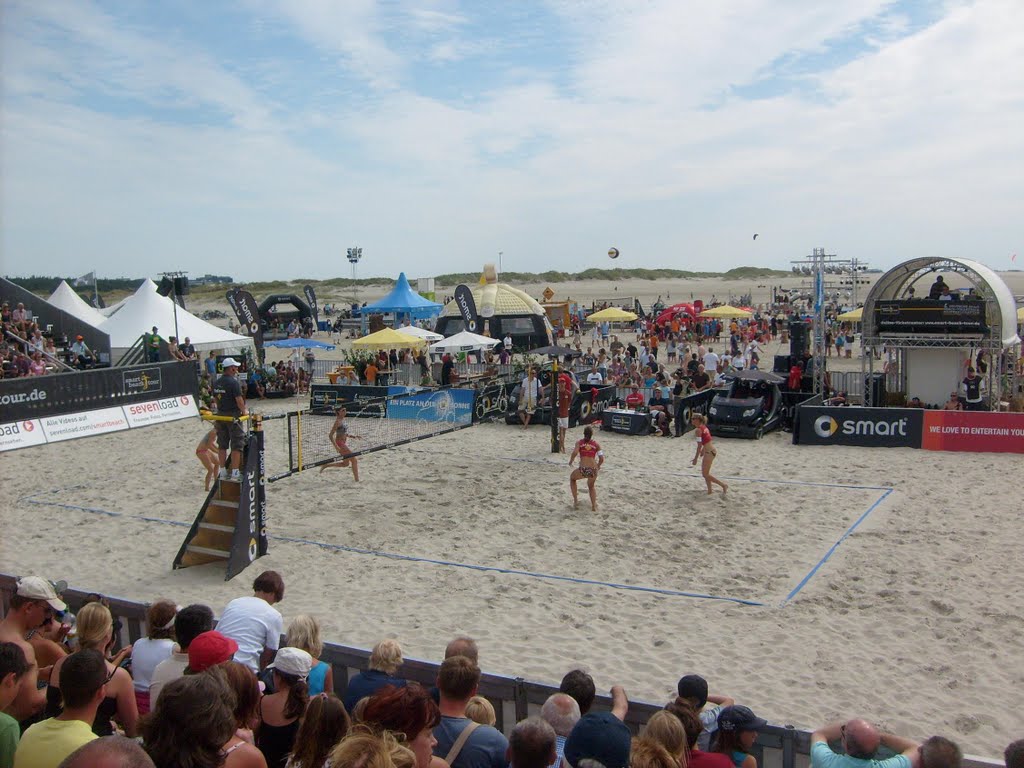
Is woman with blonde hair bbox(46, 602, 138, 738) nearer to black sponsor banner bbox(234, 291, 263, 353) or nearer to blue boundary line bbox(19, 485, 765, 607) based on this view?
blue boundary line bbox(19, 485, 765, 607)

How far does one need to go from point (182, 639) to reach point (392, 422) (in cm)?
1192

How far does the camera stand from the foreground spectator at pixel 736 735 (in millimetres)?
3941

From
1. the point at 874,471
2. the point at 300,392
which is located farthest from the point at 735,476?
the point at 300,392

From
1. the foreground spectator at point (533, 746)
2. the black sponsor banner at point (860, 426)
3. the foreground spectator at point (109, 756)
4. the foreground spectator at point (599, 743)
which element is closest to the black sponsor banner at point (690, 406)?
the black sponsor banner at point (860, 426)

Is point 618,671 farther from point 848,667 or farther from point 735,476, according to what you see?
point 735,476

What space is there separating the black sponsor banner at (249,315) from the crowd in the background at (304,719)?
78.5ft

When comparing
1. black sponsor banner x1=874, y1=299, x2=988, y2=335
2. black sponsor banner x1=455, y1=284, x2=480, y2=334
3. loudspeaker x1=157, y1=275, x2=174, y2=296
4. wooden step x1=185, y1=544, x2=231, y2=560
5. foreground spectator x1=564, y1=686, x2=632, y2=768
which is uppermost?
loudspeaker x1=157, y1=275, x2=174, y2=296

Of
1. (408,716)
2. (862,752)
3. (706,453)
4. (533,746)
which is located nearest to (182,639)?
(408,716)

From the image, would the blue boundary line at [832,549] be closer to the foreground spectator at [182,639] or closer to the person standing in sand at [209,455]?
the foreground spectator at [182,639]

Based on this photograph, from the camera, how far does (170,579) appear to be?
32.2 feet

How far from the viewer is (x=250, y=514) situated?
10.4m

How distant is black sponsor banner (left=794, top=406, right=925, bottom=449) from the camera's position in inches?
636

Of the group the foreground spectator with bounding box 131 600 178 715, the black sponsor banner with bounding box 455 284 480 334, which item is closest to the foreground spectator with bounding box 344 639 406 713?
the foreground spectator with bounding box 131 600 178 715

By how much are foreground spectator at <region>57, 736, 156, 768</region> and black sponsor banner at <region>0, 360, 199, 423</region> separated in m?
17.9
